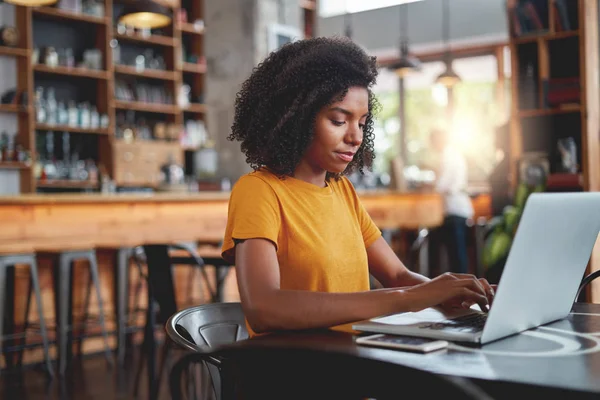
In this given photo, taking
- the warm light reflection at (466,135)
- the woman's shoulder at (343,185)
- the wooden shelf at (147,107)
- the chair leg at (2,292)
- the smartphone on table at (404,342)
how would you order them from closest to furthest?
the smartphone on table at (404,342)
the woman's shoulder at (343,185)
the chair leg at (2,292)
the wooden shelf at (147,107)
the warm light reflection at (466,135)

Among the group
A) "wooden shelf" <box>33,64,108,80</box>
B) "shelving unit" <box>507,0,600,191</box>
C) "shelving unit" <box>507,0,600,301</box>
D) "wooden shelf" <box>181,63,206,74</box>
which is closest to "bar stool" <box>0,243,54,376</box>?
"wooden shelf" <box>33,64,108,80</box>

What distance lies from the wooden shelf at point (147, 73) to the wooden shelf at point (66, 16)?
1.61 ft

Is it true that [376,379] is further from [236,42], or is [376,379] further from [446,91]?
[446,91]

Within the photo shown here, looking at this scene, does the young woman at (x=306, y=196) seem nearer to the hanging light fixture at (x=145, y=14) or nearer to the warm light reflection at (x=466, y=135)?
the hanging light fixture at (x=145, y=14)

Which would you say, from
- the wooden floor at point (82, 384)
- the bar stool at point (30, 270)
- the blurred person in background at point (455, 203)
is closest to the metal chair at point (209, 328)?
the wooden floor at point (82, 384)

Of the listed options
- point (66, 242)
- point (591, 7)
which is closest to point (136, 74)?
point (66, 242)

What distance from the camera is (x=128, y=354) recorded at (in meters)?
4.75

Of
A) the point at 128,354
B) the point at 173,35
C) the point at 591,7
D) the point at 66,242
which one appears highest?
the point at 173,35

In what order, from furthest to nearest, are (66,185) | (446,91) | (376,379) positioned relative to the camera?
(446,91), (66,185), (376,379)

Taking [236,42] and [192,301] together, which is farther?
[236,42]

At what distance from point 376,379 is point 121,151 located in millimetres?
6913

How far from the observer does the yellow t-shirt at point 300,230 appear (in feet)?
4.37

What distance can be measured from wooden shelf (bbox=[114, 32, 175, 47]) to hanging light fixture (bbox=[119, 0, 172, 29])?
1.51 meters

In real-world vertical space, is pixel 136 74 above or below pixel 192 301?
above
